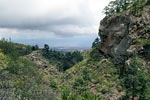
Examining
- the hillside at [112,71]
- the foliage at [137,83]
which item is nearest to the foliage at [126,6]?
the hillside at [112,71]

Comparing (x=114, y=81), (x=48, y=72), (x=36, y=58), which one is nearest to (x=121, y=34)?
(x=114, y=81)

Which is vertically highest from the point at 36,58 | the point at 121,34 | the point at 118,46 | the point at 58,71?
the point at 121,34

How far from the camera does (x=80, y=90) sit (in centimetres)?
4869

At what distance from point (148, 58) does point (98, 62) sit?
1032 inches

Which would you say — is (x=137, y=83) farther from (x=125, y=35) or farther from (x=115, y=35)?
(x=115, y=35)

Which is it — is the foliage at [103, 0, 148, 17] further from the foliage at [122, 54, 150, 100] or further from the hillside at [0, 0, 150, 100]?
the foliage at [122, 54, 150, 100]

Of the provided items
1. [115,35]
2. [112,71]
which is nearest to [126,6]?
[115,35]

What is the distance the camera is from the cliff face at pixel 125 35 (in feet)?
172

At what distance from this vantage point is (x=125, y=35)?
60875mm

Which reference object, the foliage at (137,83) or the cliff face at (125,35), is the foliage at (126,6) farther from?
the foliage at (137,83)

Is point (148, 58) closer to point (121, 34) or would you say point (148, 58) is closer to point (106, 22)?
point (121, 34)

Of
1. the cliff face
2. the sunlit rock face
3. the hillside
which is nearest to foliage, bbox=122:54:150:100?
the hillside

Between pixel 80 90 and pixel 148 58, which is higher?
pixel 148 58

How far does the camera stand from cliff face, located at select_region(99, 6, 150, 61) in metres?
52.4
